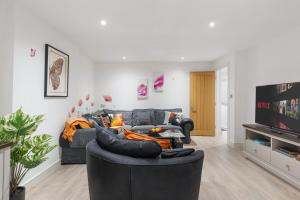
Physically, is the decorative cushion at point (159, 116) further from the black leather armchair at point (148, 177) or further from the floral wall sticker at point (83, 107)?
the black leather armchair at point (148, 177)

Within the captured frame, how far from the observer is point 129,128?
190 inches

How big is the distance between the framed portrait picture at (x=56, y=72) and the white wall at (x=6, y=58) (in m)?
0.66

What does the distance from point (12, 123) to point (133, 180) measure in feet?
3.70

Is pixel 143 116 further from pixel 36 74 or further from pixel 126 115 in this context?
pixel 36 74

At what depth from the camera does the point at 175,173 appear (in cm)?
157

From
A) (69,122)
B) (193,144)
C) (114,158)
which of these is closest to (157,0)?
(114,158)

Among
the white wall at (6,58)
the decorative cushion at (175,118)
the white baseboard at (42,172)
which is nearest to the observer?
the white wall at (6,58)

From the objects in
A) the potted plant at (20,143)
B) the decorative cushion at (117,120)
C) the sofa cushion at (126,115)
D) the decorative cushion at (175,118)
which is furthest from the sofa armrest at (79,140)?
the decorative cushion at (175,118)

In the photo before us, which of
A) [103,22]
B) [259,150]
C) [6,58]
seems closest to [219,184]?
[259,150]

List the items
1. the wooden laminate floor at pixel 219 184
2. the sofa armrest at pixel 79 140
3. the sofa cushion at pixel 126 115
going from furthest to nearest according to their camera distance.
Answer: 1. the sofa cushion at pixel 126 115
2. the sofa armrest at pixel 79 140
3. the wooden laminate floor at pixel 219 184

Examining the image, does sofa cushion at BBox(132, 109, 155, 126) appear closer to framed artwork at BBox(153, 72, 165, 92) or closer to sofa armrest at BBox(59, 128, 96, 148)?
framed artwork at BBox(153, 72, 165, 92)

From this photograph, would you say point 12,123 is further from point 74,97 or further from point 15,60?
point 74,97

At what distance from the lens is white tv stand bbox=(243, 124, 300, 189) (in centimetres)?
260

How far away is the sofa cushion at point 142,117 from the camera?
5.27 meters
